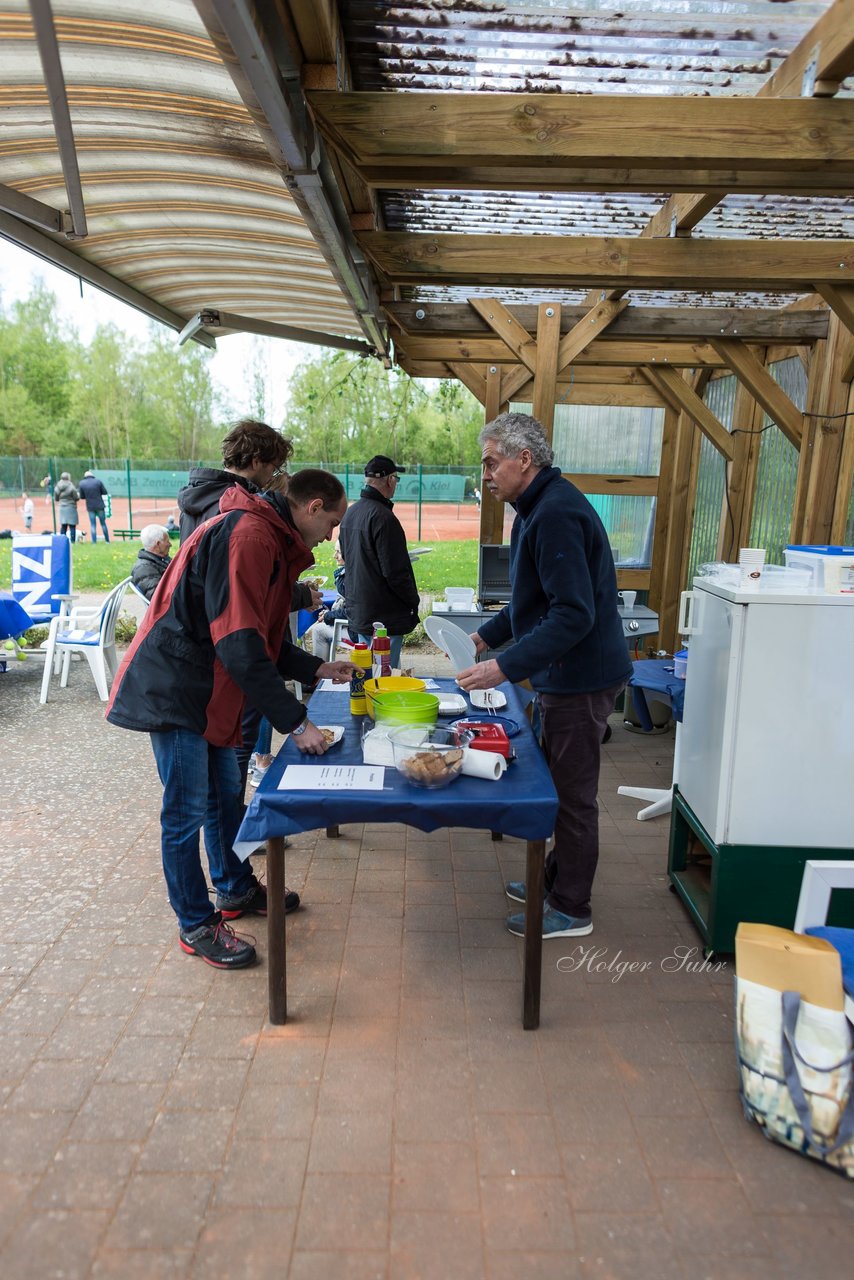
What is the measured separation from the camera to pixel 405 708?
2.57 meters

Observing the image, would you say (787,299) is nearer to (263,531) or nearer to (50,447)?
(263,531)

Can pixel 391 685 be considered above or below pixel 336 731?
above

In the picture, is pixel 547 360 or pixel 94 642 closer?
pixel 547 360

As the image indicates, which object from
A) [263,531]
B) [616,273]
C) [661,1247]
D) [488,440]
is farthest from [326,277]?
[661,1247]

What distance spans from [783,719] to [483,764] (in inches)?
42.9

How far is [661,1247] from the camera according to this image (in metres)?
Answer: 1.78

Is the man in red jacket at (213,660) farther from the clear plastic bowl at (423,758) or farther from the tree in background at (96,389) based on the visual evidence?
the tree in background at (96,389)

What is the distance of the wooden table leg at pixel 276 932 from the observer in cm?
236

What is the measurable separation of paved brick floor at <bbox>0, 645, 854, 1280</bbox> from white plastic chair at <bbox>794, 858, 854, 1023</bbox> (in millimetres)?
413

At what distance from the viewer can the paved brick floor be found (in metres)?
1.78

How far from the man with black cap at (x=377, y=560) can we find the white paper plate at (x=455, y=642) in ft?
4.25

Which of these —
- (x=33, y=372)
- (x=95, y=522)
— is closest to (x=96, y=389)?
(x=33, y=372)

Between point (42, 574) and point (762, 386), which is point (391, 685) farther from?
point (42, 574)

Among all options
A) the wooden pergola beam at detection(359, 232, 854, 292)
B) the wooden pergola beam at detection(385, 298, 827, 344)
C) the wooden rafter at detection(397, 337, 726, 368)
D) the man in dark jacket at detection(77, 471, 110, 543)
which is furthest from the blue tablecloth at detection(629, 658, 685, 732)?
the man in dark jacket at detection(77, 471, 110, 543)
